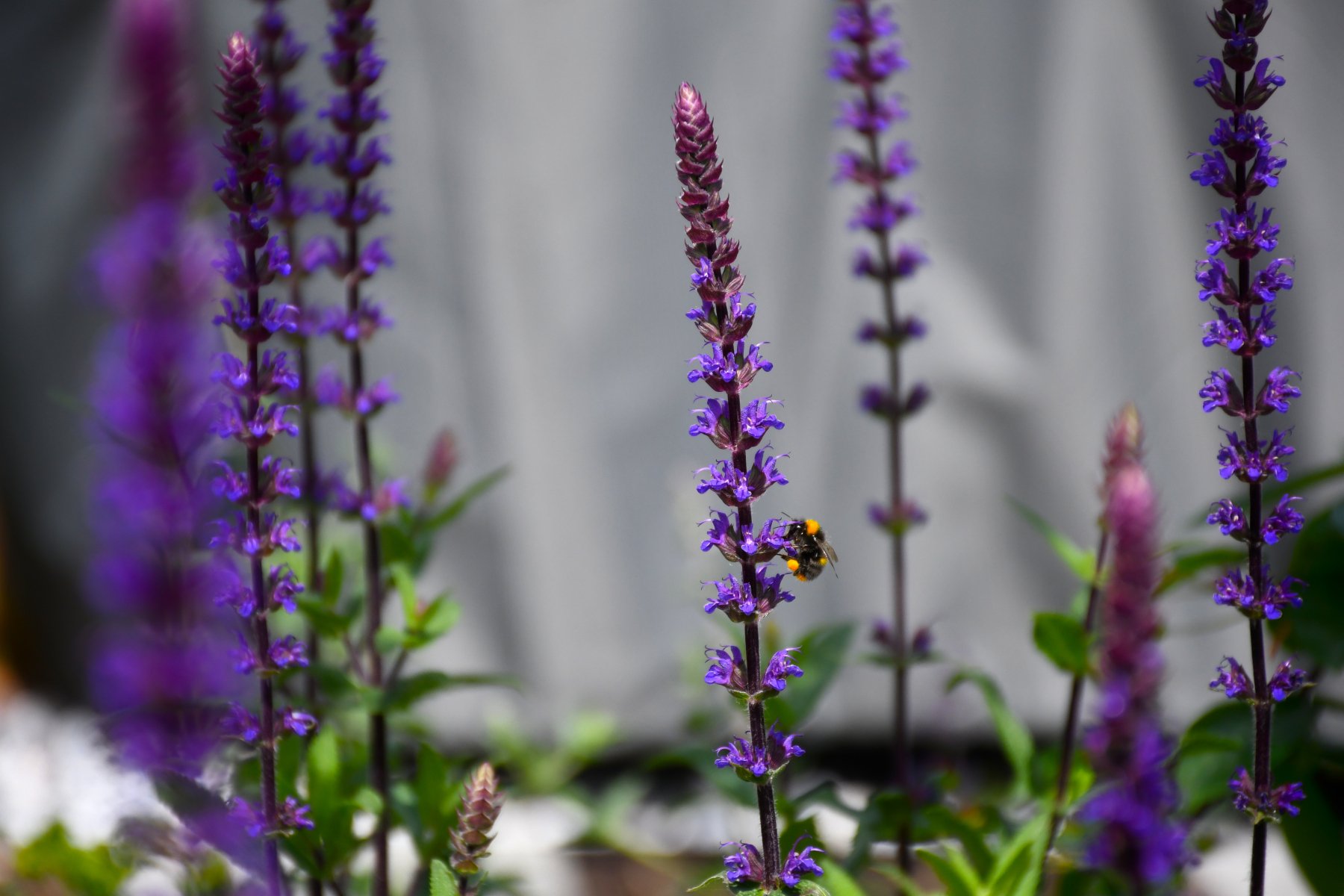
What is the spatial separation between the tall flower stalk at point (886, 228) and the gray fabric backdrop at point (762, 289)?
1025mm

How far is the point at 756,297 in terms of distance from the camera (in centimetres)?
260

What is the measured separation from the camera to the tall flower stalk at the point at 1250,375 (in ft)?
Result: 2.90

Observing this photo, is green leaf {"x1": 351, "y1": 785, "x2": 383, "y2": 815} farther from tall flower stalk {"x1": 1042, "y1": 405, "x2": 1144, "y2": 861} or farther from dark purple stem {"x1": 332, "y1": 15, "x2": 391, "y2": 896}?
tall flower stalk {"x1": 1042, "y1": 405, "x2": 1144, "y2": 861}

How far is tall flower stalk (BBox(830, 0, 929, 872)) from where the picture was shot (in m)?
1.31

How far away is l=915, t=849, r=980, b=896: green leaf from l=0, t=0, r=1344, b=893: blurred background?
124 cm

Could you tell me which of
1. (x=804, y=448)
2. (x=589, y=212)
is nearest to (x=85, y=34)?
(x=589, y=212)

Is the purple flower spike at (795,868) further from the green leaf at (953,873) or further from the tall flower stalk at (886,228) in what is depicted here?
the tall flower stalk at (886,228)

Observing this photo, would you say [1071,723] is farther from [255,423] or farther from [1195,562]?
[255,423]

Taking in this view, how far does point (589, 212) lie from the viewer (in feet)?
8.47

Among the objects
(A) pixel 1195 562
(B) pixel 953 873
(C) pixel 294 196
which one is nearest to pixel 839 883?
(B) pixel 953 873

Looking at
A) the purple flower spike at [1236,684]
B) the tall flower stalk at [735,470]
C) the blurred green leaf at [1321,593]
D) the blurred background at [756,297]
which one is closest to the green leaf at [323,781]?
the tall flower stalk at [735,470]

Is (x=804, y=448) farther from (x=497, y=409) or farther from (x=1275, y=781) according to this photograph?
(x=1275, y=781)

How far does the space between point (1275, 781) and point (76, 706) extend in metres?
2.73

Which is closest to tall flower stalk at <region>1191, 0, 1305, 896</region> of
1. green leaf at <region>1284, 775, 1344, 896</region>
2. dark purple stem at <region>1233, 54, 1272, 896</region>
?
dark purple stem at <region>1233, 54, 1272, 896</region>
